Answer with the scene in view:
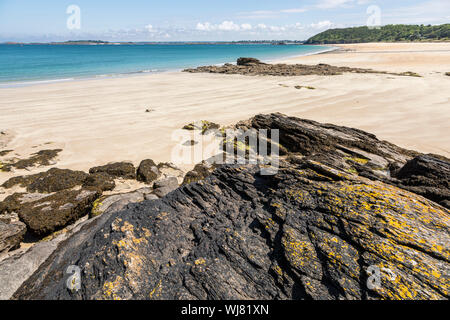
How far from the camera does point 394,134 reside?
583 inches

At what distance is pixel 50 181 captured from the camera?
32.5ft

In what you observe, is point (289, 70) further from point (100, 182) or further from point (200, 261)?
point (200, 261)

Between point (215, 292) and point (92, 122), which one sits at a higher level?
point (92, 122)

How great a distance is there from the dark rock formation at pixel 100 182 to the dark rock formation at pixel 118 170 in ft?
1.74

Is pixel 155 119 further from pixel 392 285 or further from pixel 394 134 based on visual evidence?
pixel 392 285

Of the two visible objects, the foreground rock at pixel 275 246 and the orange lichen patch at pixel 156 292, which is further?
the orange lichen patch at pixel 156 292

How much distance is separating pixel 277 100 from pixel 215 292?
74.6 feet

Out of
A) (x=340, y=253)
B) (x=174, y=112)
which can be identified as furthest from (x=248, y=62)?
(x=340, y=253)

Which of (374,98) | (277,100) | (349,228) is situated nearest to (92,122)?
(277,100)

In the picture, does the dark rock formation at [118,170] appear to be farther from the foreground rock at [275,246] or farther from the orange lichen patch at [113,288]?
the orange lichen patch at [113,288]

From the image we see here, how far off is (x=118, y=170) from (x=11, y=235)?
469 centimetres

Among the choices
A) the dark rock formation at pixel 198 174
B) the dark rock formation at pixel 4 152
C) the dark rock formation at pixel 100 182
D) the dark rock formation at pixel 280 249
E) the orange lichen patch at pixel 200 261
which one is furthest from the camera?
the dark rock formation at pixel 4 152

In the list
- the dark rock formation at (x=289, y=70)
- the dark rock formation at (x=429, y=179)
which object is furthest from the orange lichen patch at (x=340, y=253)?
the dark rock formation at (x=289, y=70)

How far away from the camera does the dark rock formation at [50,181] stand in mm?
9688
